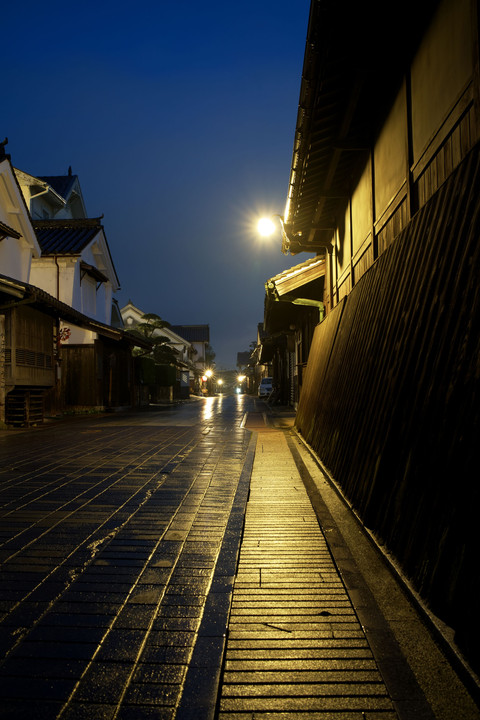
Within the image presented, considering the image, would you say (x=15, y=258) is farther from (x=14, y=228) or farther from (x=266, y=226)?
(x=266, y=226)

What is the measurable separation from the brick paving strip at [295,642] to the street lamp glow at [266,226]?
8494 mm

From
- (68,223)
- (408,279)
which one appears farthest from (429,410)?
(68,223)

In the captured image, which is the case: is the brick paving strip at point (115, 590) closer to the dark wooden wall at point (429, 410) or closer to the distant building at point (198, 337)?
the dark wooden wall at point (429, 410)

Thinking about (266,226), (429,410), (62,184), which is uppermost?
(62,184)

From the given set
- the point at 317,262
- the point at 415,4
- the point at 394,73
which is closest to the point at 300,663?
the point at 415,4

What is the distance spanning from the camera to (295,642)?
2.49 metres

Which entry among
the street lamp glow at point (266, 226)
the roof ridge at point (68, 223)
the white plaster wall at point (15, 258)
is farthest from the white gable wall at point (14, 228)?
the street lamp glow at point (266, 226)

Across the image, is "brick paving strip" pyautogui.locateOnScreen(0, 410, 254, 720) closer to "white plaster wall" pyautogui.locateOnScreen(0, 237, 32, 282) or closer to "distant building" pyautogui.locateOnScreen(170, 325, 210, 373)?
"white plaster wall" pyautogui.locateOnScreen(0, 237, 32, 282)

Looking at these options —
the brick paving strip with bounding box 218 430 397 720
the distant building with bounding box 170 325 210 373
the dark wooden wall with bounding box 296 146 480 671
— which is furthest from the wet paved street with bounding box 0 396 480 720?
the distant building with bounding box 170 325 210 373

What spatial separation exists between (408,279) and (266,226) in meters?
7.72

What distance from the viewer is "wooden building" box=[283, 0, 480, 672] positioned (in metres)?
2.59

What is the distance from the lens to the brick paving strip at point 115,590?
2.09 m

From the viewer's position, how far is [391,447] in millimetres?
3721

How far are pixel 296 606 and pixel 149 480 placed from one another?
13.2 feet
